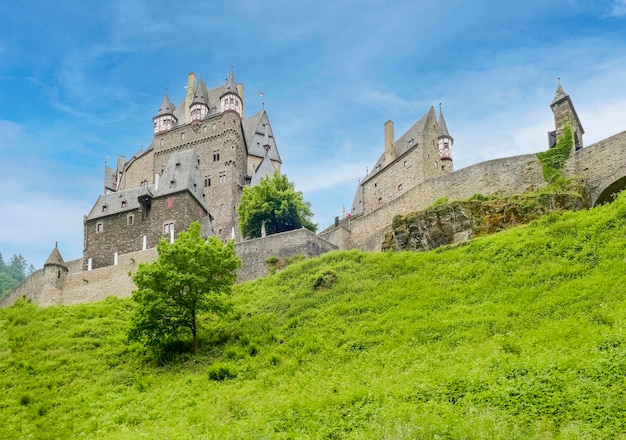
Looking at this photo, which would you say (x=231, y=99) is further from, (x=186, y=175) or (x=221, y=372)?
(x=221, y=372)

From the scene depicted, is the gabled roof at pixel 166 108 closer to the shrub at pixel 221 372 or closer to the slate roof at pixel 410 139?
the slate roof at pixel 410 139

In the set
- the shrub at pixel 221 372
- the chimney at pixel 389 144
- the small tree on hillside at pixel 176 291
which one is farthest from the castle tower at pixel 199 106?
the shrub at pixel 221 372

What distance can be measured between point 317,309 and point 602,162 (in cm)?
1722

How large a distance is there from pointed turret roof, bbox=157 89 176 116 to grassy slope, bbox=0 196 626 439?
4284 cm

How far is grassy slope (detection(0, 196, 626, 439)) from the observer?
18703 millimetres

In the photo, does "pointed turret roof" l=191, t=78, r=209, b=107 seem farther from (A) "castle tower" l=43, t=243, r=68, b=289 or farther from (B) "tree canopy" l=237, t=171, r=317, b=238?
(A) "castle tower" l=43, t=243, r=68, b=289

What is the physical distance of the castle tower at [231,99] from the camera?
2963 inches

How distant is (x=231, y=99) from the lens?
249 ft

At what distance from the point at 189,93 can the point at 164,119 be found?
174 inches

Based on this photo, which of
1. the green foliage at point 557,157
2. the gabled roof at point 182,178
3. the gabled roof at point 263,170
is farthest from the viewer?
the gabled roof at point 263,170

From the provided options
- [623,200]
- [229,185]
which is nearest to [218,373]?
[623,200]

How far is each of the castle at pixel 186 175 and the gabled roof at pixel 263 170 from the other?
0.30 feet

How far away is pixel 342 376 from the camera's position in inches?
938

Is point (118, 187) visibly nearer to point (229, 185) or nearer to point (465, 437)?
point (229, 185)
